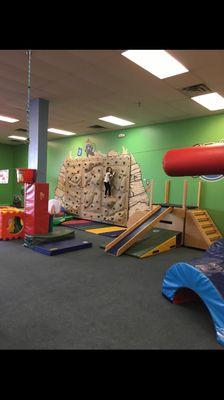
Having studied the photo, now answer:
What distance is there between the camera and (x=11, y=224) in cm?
632

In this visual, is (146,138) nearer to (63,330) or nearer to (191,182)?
(191,182)

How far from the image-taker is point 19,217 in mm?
6207

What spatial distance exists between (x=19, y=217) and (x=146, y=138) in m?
4.22

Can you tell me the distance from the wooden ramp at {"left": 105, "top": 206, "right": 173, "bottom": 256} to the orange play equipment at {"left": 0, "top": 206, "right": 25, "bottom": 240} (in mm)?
2278

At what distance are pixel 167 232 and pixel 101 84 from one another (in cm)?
347

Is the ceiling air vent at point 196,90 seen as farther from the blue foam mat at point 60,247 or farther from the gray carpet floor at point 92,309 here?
the blue foam mat at point 60,247

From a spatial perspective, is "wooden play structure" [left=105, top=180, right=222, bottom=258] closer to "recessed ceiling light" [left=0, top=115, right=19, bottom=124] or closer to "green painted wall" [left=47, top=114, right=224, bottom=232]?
"green painted wall" [left=47, top=114, right=224, bottom=232]

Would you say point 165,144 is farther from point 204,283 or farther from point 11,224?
point 204,283

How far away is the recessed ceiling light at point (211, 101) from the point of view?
5.21 meters

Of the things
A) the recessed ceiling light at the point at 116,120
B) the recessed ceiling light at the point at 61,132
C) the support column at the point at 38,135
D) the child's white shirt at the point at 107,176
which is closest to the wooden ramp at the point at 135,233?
the support column at the point at 38,135

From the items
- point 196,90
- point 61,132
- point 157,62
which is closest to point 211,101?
point 196,90
